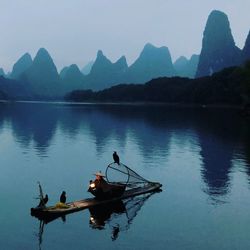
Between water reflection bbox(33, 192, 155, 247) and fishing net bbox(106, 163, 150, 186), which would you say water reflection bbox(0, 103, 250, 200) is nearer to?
fishing net bbox(106, 163, 150, 186)

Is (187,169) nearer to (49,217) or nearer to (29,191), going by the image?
(29,191)

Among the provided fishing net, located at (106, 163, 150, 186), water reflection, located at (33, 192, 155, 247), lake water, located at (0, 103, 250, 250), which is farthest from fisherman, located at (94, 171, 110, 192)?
fishing net, located at (106, 163, 150, 186)

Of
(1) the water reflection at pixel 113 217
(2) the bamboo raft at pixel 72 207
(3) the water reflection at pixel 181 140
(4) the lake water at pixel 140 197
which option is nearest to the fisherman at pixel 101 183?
(2) the bamboo raft at pixel 72 207

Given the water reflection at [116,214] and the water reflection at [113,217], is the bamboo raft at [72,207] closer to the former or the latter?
the water reflection at [113,217]

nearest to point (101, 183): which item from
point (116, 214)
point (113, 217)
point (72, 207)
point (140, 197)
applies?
point (116, 214)

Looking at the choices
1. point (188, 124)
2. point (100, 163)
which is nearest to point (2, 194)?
point (100, 163)

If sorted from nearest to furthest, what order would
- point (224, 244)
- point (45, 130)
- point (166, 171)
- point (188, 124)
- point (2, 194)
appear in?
point (224, 244) < point (2, 194) < point (166, 171) < point (45, 130) < point (188, 124)

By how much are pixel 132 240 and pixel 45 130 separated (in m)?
83.7

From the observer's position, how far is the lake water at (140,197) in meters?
32.5

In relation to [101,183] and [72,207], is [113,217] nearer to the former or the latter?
[72,207]

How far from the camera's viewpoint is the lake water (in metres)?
32.5

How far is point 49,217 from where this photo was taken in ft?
118

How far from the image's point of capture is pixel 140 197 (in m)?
44.4

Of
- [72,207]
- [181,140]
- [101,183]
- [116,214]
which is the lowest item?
[181,140]
